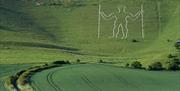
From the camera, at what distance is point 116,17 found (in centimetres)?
13950

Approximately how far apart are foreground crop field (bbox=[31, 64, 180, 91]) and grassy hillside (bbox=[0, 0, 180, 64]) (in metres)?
24.8

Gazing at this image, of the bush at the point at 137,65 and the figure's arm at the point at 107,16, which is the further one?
the figure's arm at the point at 107,16

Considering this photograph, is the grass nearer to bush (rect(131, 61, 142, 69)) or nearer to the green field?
the green field

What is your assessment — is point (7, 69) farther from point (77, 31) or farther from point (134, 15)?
point (134, 15)

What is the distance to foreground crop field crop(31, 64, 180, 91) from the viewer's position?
62.2 metres

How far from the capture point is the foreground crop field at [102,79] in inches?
2451

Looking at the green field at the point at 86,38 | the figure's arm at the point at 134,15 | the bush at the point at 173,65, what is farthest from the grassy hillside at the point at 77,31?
the bush at the point at 173,65

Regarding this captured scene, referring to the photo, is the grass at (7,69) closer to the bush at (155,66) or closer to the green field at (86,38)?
the green field at (86,38)

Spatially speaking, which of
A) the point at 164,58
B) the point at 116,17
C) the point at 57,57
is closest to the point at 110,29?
the point at 116,17

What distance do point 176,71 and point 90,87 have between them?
22.7 meters

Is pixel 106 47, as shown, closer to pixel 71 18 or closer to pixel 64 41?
pixel 64 41

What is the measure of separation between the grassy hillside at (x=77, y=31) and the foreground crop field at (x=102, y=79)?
24.8m

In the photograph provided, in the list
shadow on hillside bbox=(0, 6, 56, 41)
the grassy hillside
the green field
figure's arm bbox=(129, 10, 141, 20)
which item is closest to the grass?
the green field

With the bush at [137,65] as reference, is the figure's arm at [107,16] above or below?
above
